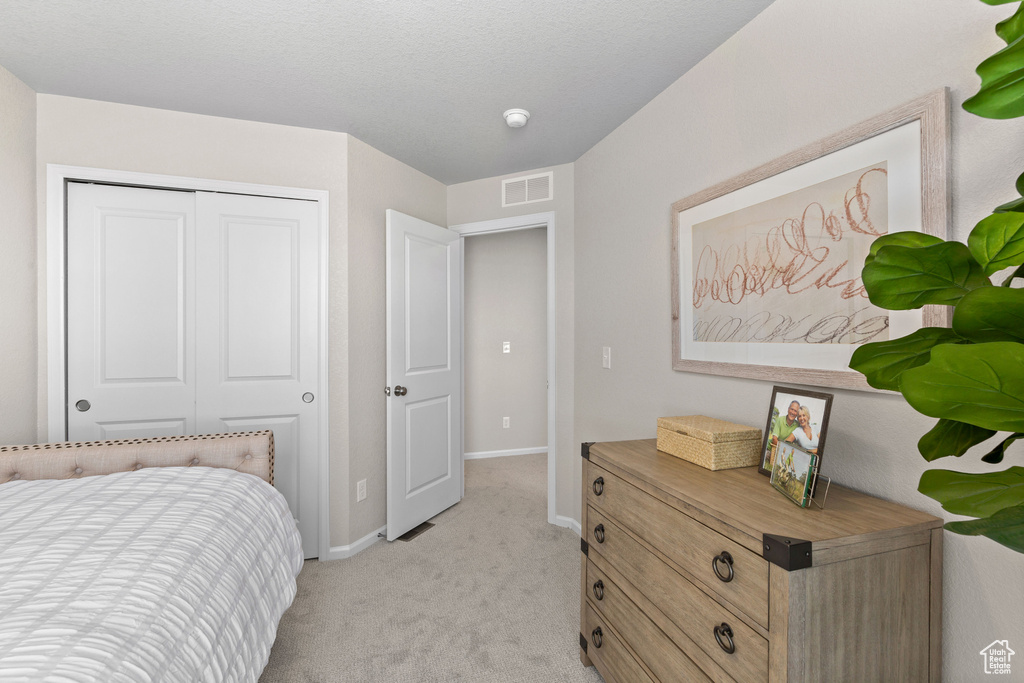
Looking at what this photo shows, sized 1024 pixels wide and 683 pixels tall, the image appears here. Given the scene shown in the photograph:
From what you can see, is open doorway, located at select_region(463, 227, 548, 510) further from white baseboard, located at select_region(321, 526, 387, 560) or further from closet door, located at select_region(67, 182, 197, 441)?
closet door, located at select_region(67, 182, 197, 441)

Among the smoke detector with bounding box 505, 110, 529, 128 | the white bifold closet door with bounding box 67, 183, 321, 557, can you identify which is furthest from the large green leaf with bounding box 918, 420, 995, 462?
the white bifold closet door with bounding box 67, 183, 321, 557

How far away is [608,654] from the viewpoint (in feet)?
5.32

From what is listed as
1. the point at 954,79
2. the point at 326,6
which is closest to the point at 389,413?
the point at 326,6

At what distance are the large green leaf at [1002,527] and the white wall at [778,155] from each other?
73 centimetres

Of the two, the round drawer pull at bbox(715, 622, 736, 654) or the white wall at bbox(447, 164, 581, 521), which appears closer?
the round drawer pull at bbox(715, 622, 736, 654)

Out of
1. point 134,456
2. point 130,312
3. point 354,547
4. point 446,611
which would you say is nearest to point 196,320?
point 130,312

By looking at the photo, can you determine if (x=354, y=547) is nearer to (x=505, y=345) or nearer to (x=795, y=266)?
(x=505, y=345)

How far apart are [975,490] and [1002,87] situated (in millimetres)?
503

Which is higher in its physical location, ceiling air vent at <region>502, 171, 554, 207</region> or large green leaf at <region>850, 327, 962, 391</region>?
ceiling air vent at <region>502, 171, 554, 207</region>

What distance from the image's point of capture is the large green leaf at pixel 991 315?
511 mm

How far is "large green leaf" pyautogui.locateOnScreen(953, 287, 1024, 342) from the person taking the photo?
511mm

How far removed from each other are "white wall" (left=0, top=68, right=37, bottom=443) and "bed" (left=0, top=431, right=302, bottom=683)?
437mm

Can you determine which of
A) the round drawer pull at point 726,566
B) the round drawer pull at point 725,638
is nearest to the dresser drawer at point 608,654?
the round drawer pull at point 725,638

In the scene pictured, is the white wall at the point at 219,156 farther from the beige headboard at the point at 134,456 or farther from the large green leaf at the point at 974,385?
the large green leaf at the point at 974,385
